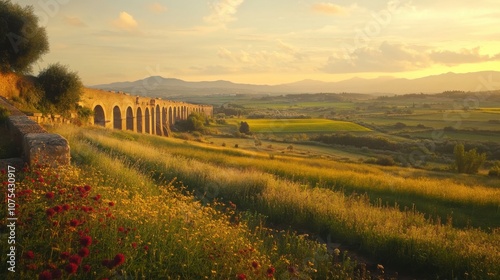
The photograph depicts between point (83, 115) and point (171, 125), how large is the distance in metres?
39.0

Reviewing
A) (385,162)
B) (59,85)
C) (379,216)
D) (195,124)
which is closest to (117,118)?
(59,85)

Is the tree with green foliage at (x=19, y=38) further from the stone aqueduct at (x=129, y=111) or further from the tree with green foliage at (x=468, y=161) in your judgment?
the tree with green foliage at (x=468, y=161)

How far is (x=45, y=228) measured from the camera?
3.47 meters

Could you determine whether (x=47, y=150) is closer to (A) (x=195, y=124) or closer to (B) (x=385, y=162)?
(B) (x=385, y=162)

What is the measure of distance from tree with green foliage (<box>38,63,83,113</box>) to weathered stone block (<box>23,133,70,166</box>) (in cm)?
1651

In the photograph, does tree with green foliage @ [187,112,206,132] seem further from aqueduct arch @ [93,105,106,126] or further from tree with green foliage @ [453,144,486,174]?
tree with green foliage @ [453,144,486,174]

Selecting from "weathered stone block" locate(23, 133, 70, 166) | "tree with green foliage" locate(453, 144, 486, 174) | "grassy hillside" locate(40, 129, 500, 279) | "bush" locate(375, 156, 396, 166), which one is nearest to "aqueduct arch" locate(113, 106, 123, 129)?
"grassy hillside" locate(40, 129, 500, 279)

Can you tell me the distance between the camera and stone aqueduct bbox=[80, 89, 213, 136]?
26572 mm

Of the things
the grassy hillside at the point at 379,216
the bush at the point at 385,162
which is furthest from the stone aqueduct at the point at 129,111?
the bush at the point at 385,162

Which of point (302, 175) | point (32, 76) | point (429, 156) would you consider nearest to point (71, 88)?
point (32, 76)

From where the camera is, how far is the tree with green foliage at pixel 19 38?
17648 mm

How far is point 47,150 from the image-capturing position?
5371mm

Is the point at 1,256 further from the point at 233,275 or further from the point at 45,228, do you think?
the point at 233,275

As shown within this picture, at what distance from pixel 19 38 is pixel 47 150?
633 inches
